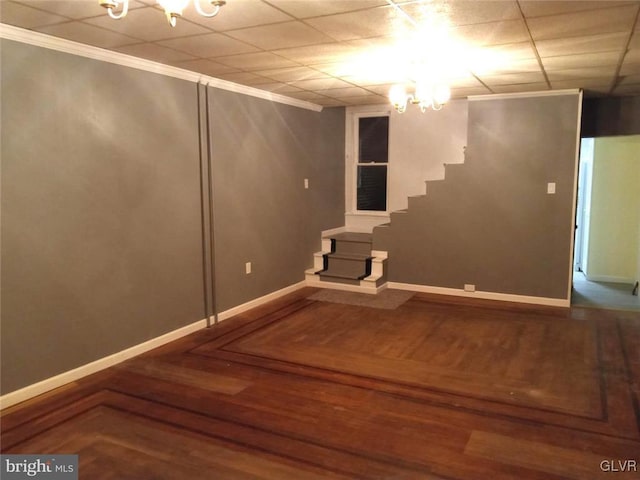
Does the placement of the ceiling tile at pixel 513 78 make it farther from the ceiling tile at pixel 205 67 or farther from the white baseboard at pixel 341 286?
the white baseboard at pixel 341 286

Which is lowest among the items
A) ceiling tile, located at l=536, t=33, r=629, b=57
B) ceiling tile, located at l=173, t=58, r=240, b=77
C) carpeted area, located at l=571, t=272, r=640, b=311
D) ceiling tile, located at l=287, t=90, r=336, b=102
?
carpeted area, located at l=571, t=272, r=640, b=311

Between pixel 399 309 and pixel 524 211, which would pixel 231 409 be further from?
pixel 524 211

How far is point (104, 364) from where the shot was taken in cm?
372

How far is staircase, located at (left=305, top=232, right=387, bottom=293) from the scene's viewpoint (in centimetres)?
620

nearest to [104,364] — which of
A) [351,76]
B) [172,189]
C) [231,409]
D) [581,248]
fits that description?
[231,409]

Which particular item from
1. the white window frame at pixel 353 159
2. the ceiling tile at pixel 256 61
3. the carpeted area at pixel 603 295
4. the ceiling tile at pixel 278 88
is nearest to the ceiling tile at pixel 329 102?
the ceiling tile at pixel 278 88

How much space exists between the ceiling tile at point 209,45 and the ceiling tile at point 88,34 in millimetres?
283

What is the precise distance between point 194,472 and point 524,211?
4.54 m

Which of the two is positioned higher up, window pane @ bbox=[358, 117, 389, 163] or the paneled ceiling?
the paneled ceiling

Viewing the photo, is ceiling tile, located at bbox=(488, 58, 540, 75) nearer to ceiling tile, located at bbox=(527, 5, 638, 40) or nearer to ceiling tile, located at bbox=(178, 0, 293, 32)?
ceiling tile, located at bbox=(527, 5, 638, 40)

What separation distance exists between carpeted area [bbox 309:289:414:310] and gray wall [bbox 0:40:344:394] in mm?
1121

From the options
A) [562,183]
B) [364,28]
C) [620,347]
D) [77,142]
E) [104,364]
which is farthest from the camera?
[562,183]

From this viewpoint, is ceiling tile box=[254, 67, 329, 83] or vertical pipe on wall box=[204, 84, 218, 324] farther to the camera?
vertical pipe on wall box=[204, 84, 218, 324]
